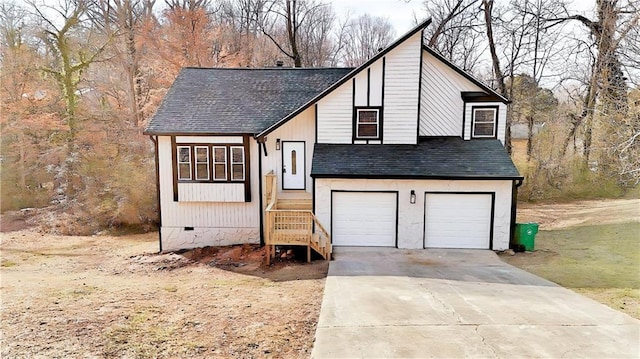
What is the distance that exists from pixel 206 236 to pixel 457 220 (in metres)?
8.66

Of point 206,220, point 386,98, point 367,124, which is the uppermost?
point 386,98

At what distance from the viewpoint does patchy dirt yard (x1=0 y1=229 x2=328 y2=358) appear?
5.54 metres

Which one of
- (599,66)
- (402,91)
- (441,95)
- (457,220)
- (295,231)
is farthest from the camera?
(599,66)

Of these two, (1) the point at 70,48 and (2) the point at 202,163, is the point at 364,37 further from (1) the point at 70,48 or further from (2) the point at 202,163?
(2) the point at 202,163

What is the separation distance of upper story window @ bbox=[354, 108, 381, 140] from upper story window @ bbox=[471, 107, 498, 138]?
3.30m

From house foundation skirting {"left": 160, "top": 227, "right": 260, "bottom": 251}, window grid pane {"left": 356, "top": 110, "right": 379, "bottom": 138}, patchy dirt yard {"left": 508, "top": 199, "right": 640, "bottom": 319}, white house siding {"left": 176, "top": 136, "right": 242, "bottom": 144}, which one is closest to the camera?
patchy dirt yard {"left": 508, "top": 199, "right": 640, "bottom": 319}

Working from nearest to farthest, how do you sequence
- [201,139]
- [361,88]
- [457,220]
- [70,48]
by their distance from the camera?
[457,220] → [361,88] → [201,139] → [70,48]

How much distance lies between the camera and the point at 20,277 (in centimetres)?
1030

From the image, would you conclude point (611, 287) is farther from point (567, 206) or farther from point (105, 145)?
point (105, 145)

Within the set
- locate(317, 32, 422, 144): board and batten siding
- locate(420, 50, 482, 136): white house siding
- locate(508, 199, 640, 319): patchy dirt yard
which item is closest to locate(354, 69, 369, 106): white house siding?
locate(317, 32, 422, 144): board and batten siding


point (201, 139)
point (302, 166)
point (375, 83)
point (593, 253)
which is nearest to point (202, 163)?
point (201, 139)

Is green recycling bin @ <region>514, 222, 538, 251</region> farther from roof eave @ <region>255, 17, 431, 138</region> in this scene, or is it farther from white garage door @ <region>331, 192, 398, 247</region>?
roof eave @ <region>255, 17, 431, 138</region>

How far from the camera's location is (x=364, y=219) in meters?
12.2

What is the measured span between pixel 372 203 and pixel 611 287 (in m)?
6.25
